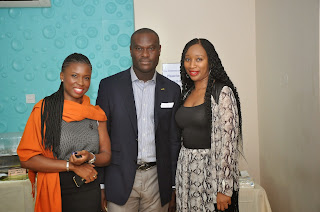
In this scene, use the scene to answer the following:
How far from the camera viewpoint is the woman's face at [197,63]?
2039 millimetres

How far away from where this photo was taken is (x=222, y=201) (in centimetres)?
183

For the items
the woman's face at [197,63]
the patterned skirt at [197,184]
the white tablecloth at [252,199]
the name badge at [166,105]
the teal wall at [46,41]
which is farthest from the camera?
the teal wall at [46,41]

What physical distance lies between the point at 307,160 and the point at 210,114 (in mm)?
959

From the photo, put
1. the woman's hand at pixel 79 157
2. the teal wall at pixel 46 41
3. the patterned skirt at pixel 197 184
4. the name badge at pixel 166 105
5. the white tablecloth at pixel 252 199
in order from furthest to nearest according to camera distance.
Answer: the teal wall at pixel 46 41 < the white tablecloth at pixel 252 199 < the name badge at pixel 166 105 < the patterned skirt at pixel 197 184 < the woman's hand at pixel 79 157

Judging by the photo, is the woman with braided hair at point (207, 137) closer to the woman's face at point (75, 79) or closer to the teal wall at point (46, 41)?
the woman's face at point (75, 79)

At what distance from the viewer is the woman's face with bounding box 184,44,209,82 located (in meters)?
2.04

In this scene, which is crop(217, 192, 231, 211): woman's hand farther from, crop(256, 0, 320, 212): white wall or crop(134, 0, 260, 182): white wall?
crop(134, 0, 260, 182): white wall

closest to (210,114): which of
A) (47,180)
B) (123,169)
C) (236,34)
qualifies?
(123,169)

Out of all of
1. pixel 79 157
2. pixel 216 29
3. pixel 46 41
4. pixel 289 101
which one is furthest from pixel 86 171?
pixel 216 29

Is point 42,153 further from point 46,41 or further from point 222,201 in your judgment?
point 46,41

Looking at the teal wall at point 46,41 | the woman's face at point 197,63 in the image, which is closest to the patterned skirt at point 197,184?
the woman's face at point 197,63

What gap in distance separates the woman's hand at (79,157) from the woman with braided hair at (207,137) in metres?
0.69

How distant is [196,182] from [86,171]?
70cm

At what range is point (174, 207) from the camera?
90.0 inches
